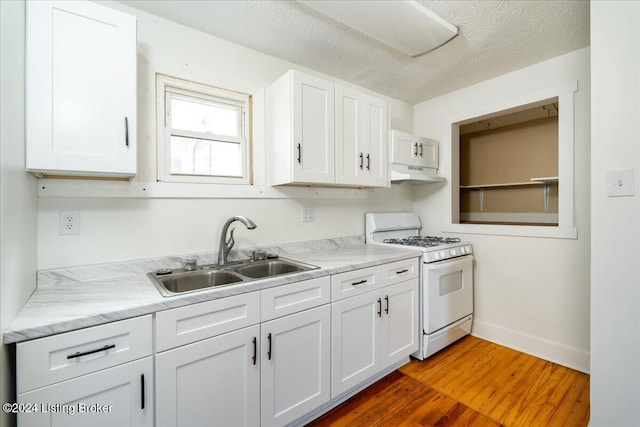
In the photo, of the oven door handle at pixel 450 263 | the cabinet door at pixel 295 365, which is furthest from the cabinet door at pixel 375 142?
the cabinet door at pixel 295 365

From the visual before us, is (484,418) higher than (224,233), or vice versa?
(224,233)

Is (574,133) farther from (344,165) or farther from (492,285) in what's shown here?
(344,165)

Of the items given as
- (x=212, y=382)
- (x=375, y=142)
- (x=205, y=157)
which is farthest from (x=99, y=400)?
(x=375, y=142)

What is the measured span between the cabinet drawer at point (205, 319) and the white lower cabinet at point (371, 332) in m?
0.55

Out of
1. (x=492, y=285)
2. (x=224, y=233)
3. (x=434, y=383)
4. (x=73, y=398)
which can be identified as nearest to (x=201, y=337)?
(x=73, y=398)

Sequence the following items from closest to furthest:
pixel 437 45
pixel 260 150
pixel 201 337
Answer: pixel 201 337
pixel 437 45
pixel 260 150

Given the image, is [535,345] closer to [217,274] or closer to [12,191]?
[217,274]

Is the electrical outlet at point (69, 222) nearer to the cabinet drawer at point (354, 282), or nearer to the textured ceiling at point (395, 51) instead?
the textured ceiling at point (395, 51)

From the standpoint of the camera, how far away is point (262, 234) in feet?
7.01

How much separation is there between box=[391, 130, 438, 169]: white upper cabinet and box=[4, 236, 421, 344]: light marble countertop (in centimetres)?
91

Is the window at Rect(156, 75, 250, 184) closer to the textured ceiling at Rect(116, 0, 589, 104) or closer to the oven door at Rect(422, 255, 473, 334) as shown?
the textured ceiling at Rect(116, 0, 589, 104)

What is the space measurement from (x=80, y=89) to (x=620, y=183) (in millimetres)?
2403

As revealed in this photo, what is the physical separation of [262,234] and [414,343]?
1429mm

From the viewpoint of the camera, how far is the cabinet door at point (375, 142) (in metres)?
2.29
